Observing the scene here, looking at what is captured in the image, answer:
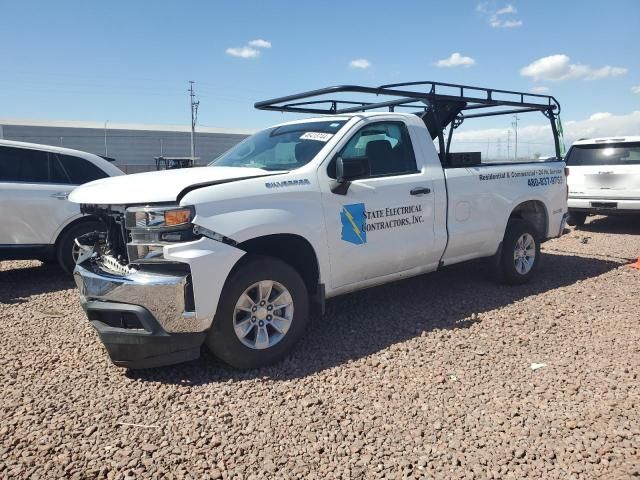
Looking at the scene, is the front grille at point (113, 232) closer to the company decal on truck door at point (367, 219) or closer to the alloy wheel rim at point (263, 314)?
the alloy wheel rim at point (263, 314)

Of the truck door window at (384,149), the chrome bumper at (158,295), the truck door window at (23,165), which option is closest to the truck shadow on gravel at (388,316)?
the chrome bumper at (158,295)

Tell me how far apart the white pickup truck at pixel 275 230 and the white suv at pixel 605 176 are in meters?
5.67

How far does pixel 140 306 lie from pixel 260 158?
185 centimetres

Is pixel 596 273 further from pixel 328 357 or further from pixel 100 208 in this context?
pixel 100 208

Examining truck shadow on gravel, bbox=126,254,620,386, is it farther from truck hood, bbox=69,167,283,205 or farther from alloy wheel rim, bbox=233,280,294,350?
truck hood, bbox=69,167,283,205

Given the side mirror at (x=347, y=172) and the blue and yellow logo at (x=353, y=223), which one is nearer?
the side mirror at (x=347, y=172)

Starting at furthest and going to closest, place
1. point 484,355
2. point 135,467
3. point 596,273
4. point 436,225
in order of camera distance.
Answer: point 596,273, point 436,225, point 484,355, point 135,467

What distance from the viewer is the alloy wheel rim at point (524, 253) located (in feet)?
20.2

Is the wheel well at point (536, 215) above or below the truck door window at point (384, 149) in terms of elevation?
below

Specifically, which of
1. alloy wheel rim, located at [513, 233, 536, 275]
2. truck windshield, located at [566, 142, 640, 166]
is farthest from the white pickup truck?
truck windshield, located at [566, 142, 640, 166]

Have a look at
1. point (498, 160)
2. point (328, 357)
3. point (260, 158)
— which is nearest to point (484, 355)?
point (328, 357)

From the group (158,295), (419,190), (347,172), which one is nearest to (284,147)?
(347,172)

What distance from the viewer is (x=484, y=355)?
4.09 metres

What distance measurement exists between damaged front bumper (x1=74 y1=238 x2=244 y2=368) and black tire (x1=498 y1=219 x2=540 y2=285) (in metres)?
3.59
